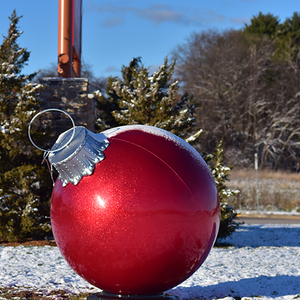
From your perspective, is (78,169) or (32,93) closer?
(78,169)

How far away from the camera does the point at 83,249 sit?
11.0 ft

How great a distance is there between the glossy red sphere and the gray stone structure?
18.3 ft

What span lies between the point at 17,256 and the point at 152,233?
12.6ft

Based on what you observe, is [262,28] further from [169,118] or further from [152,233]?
[152,233]

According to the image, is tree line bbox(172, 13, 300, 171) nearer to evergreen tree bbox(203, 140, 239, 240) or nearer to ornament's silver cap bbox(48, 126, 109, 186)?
evergreen tree bbox(203, 140, 239, 240)

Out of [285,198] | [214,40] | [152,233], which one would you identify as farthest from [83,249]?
[214,40]

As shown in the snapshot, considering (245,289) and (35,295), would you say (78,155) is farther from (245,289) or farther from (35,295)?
(245,289)

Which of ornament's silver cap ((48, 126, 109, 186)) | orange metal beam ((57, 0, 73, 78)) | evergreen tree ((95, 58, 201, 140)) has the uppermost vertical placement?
orange metal beam ((57, 0, 73, 78))

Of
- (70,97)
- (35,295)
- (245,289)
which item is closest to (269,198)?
(70,97)

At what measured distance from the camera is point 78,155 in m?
3.38

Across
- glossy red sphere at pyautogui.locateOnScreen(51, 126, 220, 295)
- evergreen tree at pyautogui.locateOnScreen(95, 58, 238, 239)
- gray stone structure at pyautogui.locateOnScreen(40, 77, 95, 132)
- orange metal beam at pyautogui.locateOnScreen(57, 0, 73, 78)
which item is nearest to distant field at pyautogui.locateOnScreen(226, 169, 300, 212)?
evergreen tree at pyautogui.locateOnScreen(95, 58, 238, 239)

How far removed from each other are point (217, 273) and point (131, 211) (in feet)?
9.36

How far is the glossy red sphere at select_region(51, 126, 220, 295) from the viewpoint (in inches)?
127

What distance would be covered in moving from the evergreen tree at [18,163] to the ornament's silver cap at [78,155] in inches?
166
